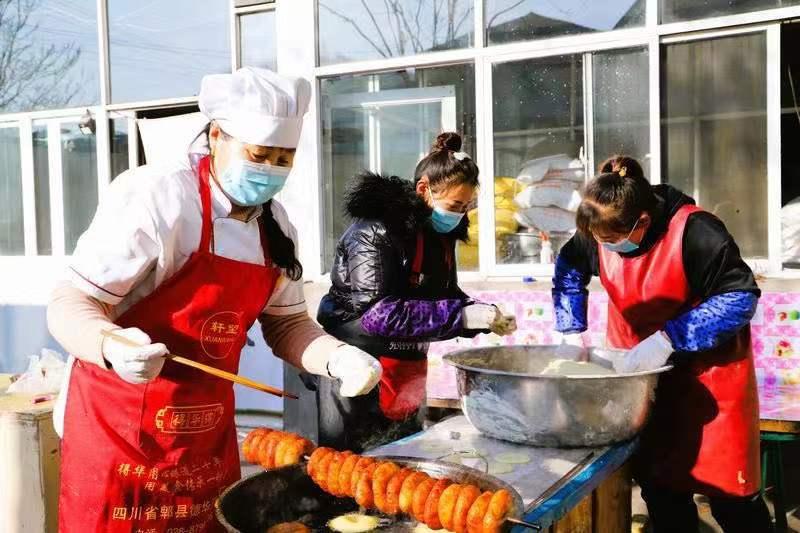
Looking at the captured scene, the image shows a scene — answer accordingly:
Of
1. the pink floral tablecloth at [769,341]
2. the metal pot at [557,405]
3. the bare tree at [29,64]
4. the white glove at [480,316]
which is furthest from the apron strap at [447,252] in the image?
the bare tree at [29,64]

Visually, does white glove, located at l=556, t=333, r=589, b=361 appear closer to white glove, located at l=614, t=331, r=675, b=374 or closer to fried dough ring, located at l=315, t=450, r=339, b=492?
white glove, located at l=614, t=331, r=675, b=374

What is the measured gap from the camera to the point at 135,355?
1.50 metres

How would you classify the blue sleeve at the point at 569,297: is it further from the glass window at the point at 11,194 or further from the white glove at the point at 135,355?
the glass window at the point at 11,194

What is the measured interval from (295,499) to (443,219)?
1451 mm

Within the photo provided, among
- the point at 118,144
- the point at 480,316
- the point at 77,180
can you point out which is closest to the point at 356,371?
the point at 480,316

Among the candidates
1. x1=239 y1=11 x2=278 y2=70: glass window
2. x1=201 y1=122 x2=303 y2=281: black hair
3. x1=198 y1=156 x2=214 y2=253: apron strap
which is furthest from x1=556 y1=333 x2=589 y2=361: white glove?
x1=239 y1=11 x2=278 y2=70: glass window

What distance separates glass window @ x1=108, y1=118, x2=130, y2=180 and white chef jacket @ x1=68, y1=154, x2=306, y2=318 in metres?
6.06

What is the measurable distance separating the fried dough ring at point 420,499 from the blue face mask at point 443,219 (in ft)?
4.93

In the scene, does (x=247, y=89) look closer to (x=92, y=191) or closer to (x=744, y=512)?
(x=744, y=512)

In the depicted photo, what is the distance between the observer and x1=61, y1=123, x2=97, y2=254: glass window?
7.50 m

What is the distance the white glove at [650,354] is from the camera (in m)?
2.42

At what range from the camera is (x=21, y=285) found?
7.55 meters

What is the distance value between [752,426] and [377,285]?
1.52 m

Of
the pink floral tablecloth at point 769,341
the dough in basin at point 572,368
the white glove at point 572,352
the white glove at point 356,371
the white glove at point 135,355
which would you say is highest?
the white glove at point 135,355
